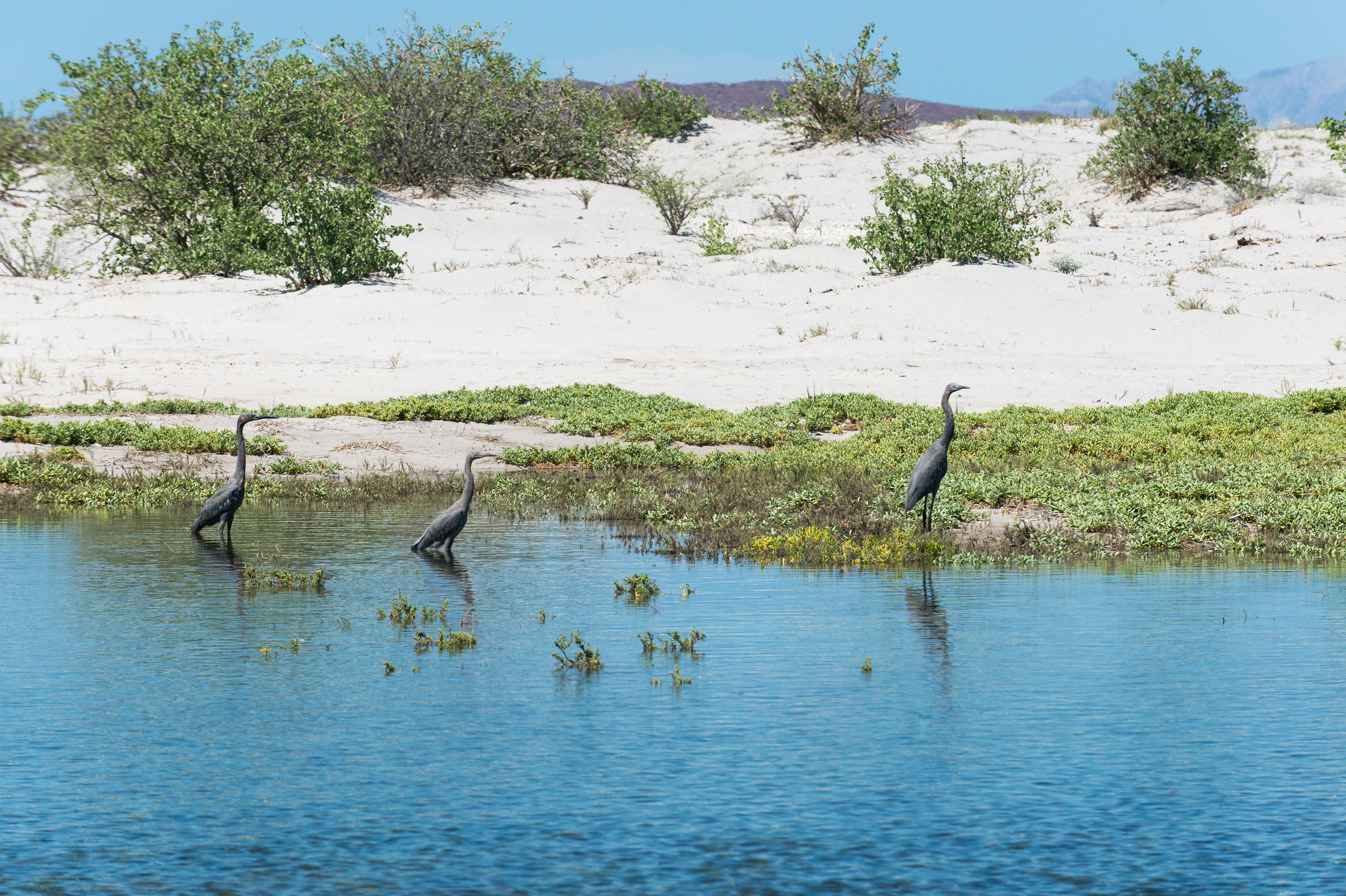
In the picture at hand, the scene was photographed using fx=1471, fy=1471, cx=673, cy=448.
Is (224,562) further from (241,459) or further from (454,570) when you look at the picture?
(241,459)

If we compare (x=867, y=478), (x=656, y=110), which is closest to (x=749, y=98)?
(x=656, y=110)

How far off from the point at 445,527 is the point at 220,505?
Result: 2.26 m

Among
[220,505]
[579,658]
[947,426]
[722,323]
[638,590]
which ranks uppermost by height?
[722,323]

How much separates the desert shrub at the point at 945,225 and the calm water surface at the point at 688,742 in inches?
840

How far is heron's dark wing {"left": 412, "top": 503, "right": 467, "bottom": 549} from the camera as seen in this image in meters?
11.4

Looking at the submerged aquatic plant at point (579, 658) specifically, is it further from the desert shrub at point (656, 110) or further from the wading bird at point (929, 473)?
the desert shrub at point (656, 110)

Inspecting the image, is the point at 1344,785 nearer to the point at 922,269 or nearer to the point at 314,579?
the point at 314,579

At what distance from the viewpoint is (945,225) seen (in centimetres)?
3062

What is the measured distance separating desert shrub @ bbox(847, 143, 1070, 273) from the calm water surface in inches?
840

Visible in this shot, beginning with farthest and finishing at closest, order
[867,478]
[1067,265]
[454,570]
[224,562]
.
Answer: [1067,265] < [867,478] < [224,562] < [454,570]

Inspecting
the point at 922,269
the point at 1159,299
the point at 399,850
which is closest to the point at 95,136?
the point at 922,269

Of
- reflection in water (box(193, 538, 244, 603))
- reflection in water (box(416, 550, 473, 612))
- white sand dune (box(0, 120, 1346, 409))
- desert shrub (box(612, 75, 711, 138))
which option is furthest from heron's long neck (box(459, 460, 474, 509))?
desert shrub (box(612, 75, 711, 138))

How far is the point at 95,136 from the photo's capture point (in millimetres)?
32125

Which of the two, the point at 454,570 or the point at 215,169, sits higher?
the point at 215,169
